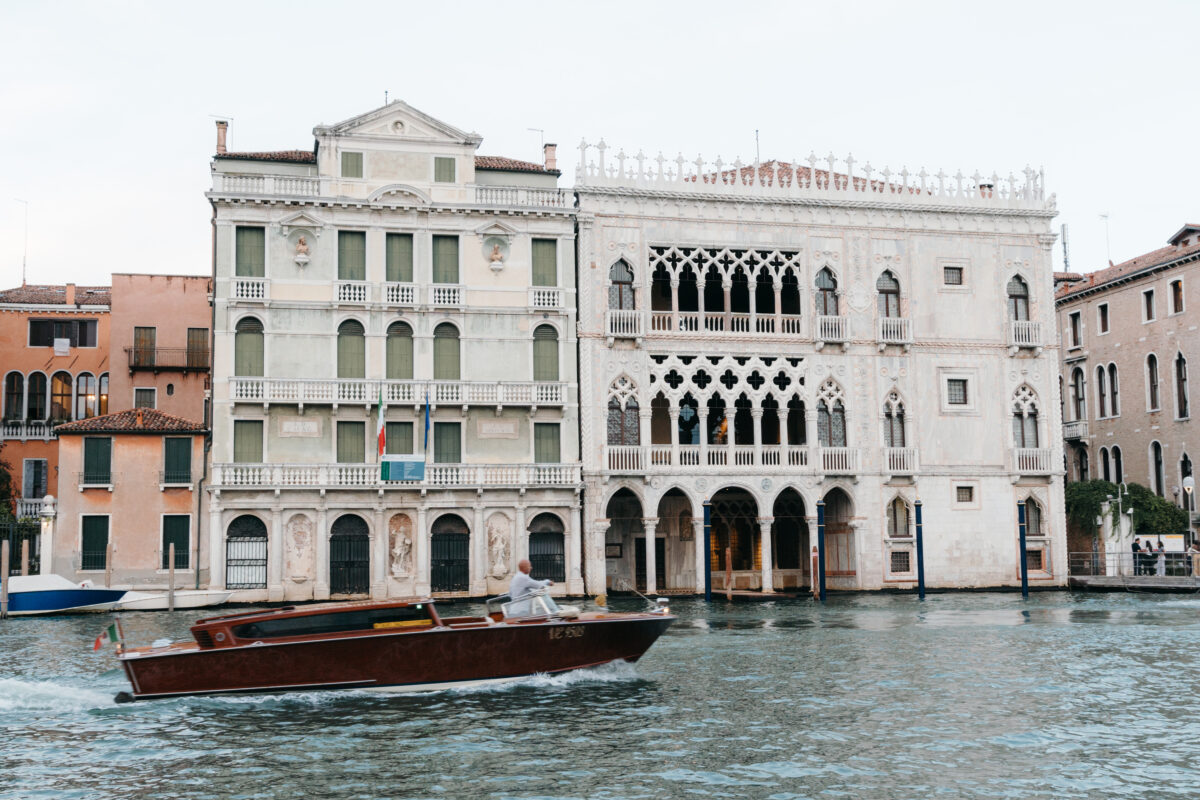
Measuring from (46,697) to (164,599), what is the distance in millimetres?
15526

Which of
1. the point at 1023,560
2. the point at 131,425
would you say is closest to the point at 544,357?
the point at 131,425

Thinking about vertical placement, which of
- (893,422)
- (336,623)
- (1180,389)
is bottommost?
(336,623)

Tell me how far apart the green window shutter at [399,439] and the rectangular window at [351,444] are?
71 centimetres

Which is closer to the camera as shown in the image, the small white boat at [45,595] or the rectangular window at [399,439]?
the small white boat at [45,595]

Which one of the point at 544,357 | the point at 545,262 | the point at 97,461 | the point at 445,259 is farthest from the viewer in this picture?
the point at 545,262

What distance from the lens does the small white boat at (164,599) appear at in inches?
1270

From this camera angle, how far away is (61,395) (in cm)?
4841

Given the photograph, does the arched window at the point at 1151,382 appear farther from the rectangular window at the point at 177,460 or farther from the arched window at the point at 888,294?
the rectangular window at the point at 177,460

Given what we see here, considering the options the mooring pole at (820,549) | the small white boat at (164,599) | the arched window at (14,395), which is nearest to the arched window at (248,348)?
the small white boat at (164,599)

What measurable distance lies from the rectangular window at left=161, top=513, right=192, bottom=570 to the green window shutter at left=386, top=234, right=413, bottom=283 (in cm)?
917

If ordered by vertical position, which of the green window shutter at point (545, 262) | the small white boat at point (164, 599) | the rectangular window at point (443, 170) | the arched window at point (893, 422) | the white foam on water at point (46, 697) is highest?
the rectangular window at point (443, 170)

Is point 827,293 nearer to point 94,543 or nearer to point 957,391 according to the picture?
point 957,391

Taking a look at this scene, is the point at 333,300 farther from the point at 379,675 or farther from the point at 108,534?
the point at 379,675

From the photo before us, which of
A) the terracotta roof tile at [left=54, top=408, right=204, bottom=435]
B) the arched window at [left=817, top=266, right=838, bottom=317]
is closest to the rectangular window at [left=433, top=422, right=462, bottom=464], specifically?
the terracotta roof tile at [left=54, top=408, right=204, bottom=435]
